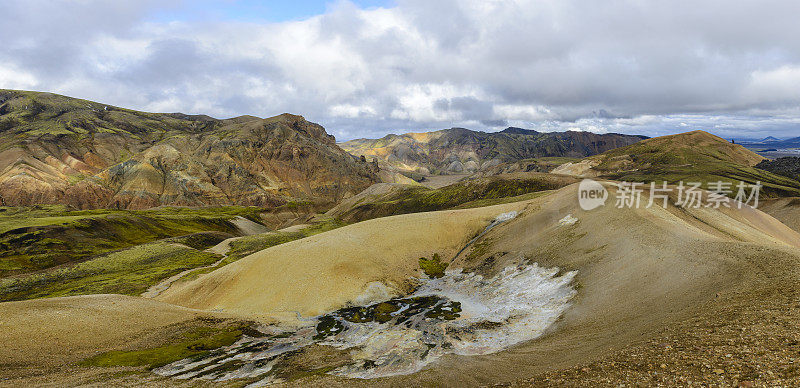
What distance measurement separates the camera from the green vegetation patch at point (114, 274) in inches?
3452

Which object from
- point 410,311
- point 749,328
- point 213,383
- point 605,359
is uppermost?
point 749,328

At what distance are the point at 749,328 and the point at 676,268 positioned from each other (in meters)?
20.9

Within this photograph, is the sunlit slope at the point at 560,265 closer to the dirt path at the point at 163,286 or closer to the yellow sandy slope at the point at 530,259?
the yellow sandy slope at the point at 530,259

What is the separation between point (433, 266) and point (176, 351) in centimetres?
5197

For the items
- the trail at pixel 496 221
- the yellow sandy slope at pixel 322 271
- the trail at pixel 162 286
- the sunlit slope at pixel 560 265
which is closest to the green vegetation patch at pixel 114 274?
the trail at pixel 162 286

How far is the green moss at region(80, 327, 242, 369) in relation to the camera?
3669 cm

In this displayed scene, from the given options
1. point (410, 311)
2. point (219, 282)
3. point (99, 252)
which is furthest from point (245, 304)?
point (99, 252)

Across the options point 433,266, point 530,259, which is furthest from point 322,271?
point 530,259

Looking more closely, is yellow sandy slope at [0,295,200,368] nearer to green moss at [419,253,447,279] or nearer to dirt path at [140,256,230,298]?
dirt path at [140,256,230,298]

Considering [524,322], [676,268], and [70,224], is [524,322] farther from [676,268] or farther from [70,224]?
[70,224]

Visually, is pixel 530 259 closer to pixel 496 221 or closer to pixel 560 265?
pixel 560 265

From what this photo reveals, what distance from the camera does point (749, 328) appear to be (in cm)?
2109

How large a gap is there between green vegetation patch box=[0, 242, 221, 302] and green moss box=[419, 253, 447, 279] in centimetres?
6785
